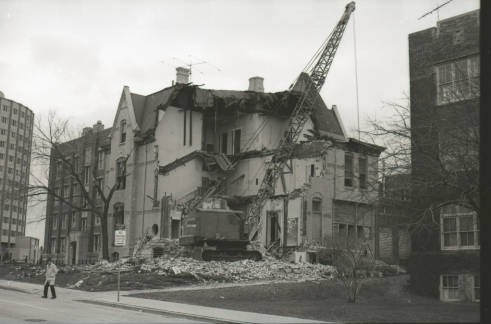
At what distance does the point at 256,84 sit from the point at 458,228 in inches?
1315

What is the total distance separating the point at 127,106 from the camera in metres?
53.5

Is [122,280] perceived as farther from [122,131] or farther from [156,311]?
[122,131]

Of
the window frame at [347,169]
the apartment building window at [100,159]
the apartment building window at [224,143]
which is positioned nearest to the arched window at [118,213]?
the apartment building window at [100,159]

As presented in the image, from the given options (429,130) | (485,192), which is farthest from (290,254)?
(485,192)

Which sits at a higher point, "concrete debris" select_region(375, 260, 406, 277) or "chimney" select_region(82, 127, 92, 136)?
"chimney" select_region(82, 127, 92, 136)

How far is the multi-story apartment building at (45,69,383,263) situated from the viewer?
150 ft

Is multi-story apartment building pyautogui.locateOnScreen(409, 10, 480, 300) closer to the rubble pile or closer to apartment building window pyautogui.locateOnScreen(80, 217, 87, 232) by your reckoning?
the rubble pile

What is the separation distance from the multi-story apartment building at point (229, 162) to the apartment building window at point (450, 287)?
694 inches

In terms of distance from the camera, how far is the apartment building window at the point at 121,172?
52344 mm

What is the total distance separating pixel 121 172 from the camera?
53031 millimetres

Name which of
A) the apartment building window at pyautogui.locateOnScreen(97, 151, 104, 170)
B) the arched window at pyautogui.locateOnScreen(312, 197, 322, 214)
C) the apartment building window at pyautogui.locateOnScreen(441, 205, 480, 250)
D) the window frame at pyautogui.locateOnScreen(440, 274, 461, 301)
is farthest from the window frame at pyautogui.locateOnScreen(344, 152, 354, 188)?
the apartment building window at pyautogui.locateOnScreen(97, 151, 104, 170)

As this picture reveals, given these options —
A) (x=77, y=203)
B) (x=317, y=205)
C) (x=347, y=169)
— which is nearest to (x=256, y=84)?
(x=347, y=169)

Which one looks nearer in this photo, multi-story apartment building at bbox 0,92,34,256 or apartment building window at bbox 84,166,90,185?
apartment building window at bbox 84,166,90,185

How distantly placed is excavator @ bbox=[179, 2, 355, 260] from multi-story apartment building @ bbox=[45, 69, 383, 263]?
2.66 feet
